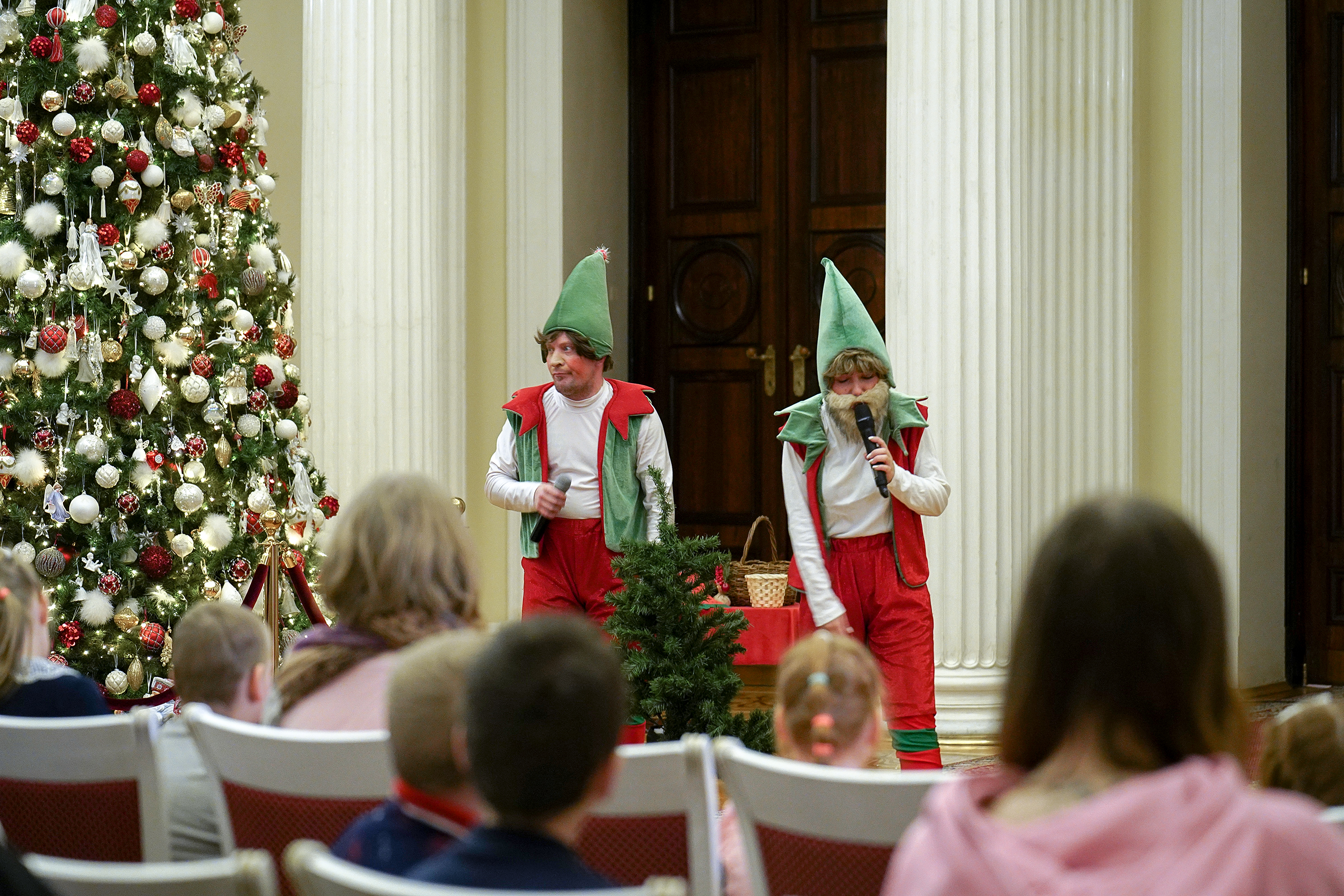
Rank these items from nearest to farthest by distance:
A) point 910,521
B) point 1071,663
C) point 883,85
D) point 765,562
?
point 1071,663, point 910,521, point 765,562, point 883,85

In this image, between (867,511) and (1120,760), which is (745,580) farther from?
(1120,760)

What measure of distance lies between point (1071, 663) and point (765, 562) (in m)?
5.40

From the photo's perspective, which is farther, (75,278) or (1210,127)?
(1210,127)

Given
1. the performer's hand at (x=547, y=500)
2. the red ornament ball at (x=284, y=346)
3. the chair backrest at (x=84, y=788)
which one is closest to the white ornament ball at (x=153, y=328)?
the red ornament ball at (x=284, y=346)

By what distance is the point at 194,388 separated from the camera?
4246mm


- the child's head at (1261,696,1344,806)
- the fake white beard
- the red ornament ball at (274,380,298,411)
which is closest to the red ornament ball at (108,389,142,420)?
the red ornament ball at (274,380,298,411)

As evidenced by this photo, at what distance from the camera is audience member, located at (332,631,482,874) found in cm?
149

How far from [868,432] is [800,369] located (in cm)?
335

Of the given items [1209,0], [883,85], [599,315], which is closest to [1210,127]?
[1209,0]

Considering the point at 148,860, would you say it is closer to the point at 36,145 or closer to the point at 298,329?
the point at 36,145

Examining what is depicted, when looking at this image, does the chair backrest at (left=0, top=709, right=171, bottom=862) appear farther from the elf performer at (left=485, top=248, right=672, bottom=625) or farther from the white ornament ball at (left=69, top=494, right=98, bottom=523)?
the elf performer at (left=485, top=248, right=672, bottom=625)

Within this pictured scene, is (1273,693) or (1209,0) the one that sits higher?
(1209,0)

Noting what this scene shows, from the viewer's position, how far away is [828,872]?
5.39 feet

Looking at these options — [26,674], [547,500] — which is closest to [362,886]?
[26,674]
